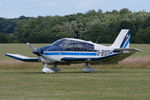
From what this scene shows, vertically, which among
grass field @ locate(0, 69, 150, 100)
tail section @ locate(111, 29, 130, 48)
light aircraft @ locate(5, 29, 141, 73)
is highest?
tail section @ locate(111, 29, 130, 48)

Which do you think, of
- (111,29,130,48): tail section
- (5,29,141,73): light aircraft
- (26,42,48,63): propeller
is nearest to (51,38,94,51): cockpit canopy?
(5,29,141,73): light aircraft

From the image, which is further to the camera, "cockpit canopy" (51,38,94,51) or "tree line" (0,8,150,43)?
"tree line" (0,8,150,43)

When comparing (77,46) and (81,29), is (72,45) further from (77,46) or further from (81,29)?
(81,29)

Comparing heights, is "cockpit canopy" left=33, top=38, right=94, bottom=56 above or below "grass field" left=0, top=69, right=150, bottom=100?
above

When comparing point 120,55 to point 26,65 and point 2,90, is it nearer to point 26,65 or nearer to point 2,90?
point 26,65

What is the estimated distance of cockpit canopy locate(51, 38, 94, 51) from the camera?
2845 cm

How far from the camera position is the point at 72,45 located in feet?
93.6

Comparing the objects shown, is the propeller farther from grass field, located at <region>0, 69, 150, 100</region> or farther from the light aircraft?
grass field, located at <region>0, 69, 150, 100</region>

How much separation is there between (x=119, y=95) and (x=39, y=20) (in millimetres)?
92319

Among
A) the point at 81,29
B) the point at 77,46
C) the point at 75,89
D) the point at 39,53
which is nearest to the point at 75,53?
the point at 77,46

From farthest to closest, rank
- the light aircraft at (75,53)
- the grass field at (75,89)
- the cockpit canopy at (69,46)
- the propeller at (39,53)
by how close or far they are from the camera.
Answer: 1. the cockpit canopy at (69,46)
2. the light aircraft at (75,53)
3. the propeller at (39,53)
4. the grass field at (75,89)

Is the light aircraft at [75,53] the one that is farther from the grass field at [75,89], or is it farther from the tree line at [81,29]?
the tree line at [81,29]

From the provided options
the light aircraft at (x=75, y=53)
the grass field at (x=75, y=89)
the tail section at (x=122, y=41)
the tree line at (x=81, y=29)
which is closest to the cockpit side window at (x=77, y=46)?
the light aircraft at (x=75, y=53)

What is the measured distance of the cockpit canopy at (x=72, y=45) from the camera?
93.4 feet
